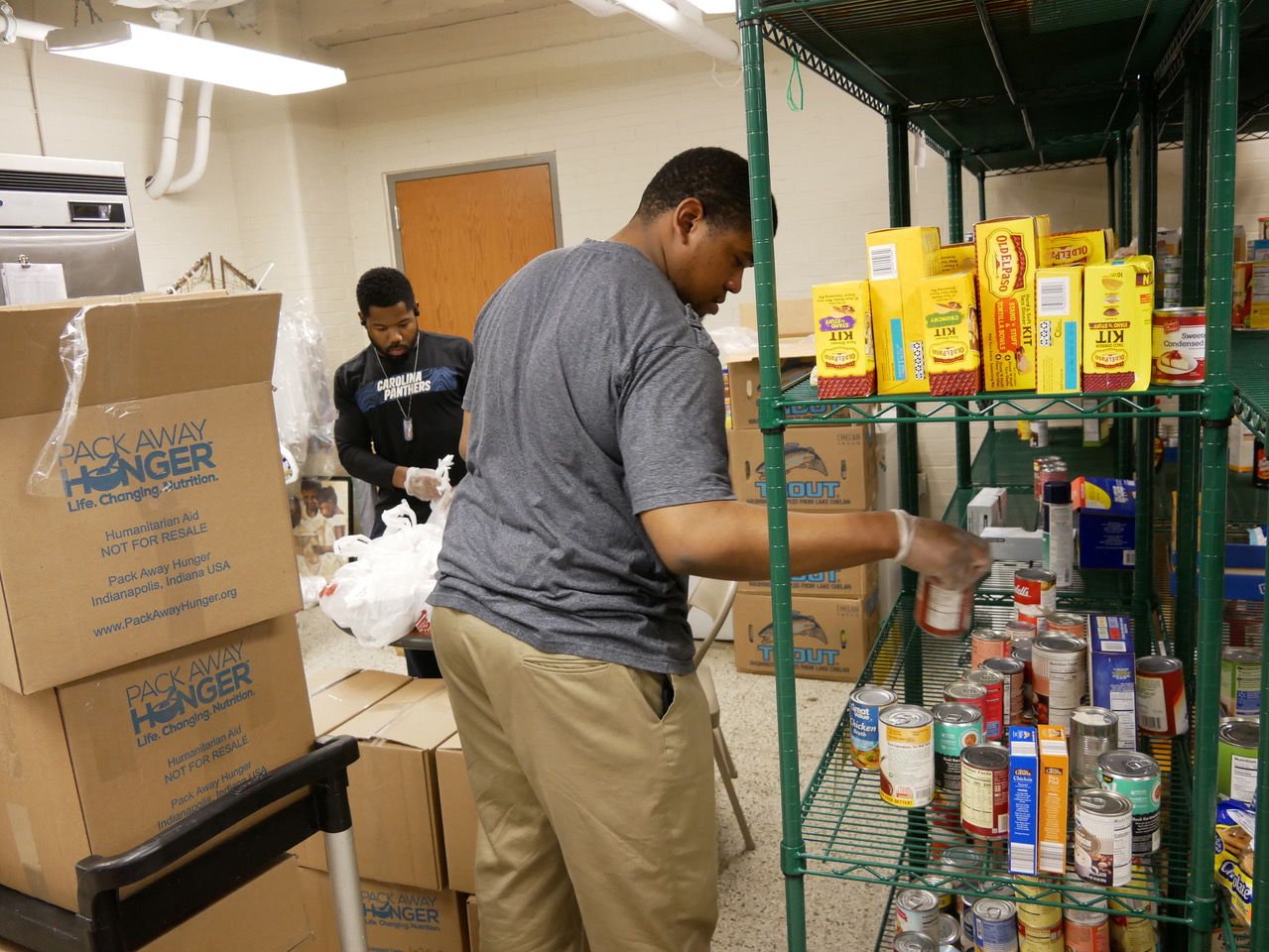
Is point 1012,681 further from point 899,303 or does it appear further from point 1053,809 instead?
point 899,303

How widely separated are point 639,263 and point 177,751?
986 mm

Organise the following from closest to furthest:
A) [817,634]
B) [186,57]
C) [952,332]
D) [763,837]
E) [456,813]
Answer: [952,332], [456,813], [763,837], [186,57], [817,634]

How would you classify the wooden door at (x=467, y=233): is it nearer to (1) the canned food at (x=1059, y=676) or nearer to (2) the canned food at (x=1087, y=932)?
(1) the canned food at (x=1059, y=676)

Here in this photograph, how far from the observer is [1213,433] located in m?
1.22

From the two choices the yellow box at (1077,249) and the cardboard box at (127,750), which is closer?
the cardboard box at (127,750)

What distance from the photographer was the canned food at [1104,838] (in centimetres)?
130

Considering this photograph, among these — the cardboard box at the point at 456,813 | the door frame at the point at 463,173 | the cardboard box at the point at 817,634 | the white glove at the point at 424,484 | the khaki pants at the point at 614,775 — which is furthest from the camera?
the door frame at the point at 463,173

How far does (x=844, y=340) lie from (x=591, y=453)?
409 mm

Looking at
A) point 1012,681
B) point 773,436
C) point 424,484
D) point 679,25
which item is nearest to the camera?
point 773,436

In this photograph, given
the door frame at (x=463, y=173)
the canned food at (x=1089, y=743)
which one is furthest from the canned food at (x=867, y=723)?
the door frame at (x=463, y=173)

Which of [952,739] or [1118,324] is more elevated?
[1118,324]

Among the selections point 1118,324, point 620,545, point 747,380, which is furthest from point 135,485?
point 747,380

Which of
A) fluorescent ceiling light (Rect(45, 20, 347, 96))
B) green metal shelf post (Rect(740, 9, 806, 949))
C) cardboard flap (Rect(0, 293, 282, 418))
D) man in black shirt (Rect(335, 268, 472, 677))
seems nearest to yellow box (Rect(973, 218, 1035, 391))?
green metal shelf post (Rect(740, 9, 806, 949))

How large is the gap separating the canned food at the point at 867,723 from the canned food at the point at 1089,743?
26cm
